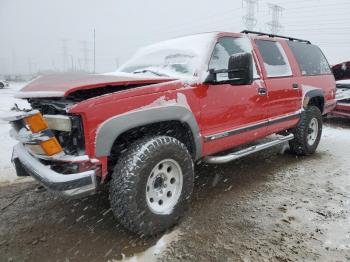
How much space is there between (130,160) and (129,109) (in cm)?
42

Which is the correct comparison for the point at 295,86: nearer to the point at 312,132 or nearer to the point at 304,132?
the point at 304,132

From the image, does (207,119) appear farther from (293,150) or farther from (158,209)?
(293,150)

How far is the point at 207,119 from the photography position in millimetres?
3330

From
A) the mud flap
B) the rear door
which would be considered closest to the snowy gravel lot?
the mud flap

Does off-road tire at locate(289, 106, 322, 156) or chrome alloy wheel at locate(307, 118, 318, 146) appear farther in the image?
chrome alloy wheel at locate(307, 118, 318, 146)

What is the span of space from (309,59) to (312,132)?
1.20m

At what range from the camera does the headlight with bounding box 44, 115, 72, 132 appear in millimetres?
2492

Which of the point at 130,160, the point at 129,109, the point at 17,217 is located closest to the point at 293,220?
the point at 130,160

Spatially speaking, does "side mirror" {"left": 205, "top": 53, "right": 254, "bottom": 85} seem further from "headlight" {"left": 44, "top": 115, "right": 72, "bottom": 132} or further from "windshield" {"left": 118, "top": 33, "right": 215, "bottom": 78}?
"headlight" {"left": 44, "top": 115, "right": 72, "bottom": 132}

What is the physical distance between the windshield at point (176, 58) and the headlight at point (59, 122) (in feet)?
4.05

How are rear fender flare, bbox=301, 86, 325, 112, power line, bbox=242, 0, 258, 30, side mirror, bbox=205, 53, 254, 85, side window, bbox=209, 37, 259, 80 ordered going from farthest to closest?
power line, bbox=242, 0, 258, 30, rear fender flare, bbox=301, 86, 325, 112, side window, bbox=209, 37, 259, 80, side mirror, bbox=205, 53, 254, 85

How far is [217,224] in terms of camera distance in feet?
10.2

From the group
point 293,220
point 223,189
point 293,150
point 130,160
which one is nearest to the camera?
point 130,160

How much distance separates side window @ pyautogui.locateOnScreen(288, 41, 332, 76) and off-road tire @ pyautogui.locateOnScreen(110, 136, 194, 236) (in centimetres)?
311
